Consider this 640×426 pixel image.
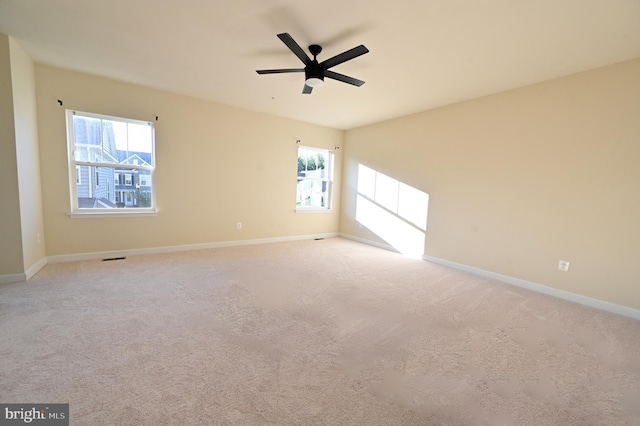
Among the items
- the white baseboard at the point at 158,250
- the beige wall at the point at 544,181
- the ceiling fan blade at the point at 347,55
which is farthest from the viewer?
the white baseboard at the point at 158,250

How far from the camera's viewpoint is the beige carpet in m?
1.46

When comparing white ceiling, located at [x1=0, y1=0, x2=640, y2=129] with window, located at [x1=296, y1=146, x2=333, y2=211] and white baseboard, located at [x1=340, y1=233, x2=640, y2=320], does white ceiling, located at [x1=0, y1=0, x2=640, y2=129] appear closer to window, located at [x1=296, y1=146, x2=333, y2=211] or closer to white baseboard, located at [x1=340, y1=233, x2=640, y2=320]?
window, located at [x1=296, y1=146, x2=333, y2=211]

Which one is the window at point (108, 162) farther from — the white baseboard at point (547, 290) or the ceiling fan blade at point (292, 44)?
the white baseboard at point (547, 290)

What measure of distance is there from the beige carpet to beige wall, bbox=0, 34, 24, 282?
13.7 inches

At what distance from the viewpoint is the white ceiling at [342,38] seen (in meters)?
2.20

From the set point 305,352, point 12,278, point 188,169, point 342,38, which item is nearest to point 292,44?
point 342,38

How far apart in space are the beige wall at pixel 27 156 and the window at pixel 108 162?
37cm

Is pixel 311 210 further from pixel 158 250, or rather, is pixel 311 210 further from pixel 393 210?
pixel 158 250

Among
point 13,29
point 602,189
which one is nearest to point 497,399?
point 602,189

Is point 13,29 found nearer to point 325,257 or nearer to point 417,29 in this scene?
point 417,29

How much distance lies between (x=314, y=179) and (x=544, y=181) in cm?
425

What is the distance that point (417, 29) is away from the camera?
242 centimetres

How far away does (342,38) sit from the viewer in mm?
2605

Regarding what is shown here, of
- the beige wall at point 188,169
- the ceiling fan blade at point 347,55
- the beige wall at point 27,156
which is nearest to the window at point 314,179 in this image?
the beige wall at point 188,169
